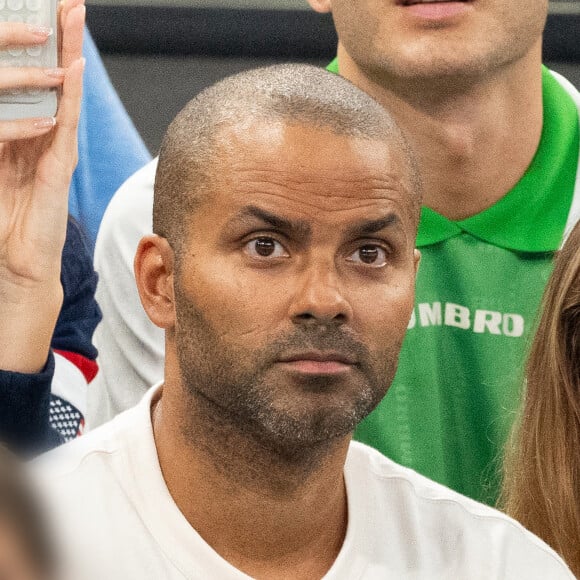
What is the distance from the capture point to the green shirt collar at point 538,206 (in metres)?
1.17

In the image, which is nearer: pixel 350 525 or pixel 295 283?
pixel 295 283

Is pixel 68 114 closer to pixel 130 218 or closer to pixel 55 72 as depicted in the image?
pixel 55 72

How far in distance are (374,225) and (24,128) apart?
0.24m

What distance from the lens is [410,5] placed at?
43.0 inches

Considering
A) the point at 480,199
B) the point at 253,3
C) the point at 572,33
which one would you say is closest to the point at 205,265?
the point at 480,199

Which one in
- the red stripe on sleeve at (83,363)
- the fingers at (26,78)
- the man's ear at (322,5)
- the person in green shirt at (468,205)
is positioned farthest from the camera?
the man's ear at (322,5)

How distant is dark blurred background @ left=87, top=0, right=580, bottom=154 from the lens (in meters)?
1.47

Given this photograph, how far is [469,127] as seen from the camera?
3.84 ft

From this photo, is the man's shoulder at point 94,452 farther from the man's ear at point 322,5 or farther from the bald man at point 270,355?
the man's ear at point 322,5

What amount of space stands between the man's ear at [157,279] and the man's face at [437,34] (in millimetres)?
394

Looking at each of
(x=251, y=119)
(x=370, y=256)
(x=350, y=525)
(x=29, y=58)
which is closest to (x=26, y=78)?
(x=29, y=58)

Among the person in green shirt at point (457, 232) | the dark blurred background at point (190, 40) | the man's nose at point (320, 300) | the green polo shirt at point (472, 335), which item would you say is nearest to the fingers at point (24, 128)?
the man's nose at point (320, 300)

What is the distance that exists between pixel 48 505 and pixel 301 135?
0.42 meters

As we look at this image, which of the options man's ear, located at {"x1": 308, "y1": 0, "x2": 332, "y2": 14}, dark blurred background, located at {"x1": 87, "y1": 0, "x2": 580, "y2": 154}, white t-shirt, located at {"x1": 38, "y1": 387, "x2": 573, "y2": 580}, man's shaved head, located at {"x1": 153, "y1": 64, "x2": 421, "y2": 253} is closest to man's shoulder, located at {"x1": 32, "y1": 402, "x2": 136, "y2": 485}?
white t-shirt, located at {"x1": 38, "y1": 387, "x2": 573, "y2": 580}
